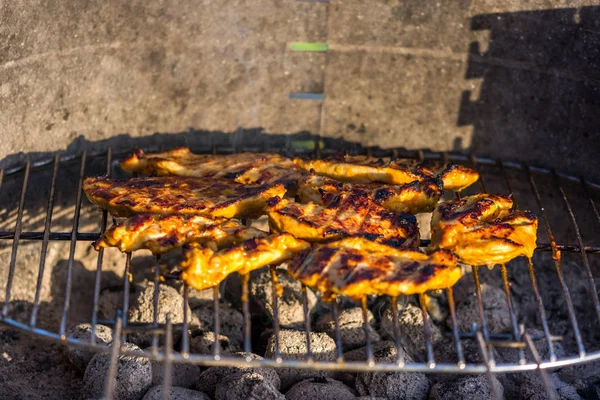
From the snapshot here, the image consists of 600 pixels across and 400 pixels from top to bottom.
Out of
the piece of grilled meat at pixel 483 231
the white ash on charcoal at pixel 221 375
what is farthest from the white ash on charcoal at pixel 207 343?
the piece of grilled meat at pixel 483 231

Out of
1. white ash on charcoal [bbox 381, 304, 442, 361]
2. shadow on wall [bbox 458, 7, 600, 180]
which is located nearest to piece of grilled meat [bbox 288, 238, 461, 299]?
white ash on charcoal [bbox 381, 304, 442, 361]

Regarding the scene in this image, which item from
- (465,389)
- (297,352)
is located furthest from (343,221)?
(465,389)

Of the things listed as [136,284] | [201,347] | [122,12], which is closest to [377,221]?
[201,347]

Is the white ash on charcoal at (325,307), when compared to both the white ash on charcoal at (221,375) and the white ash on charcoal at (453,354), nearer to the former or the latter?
the white ash on charcoal at (453,354)

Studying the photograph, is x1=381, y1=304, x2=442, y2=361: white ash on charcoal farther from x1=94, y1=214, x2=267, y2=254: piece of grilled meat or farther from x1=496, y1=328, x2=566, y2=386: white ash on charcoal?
x1=94, y1=214, x2=267, y2=254: piece of grilled meat

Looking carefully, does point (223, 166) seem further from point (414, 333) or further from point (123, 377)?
point (414, 333)

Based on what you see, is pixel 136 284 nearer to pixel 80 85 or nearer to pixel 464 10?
pixel 80 85

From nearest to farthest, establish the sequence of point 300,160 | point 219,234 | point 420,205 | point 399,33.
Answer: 1. point 219,234
2. point 420,205
3. point 300,160
4. point 399,33
